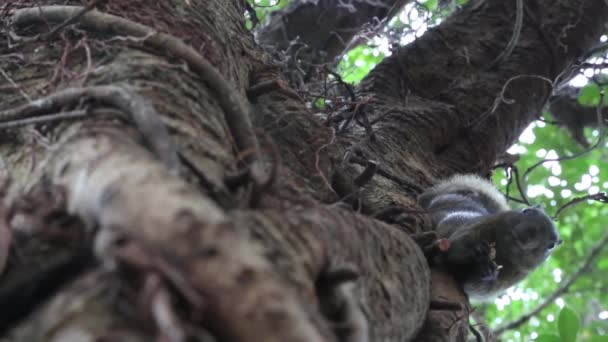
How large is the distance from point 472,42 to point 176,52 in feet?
7.75

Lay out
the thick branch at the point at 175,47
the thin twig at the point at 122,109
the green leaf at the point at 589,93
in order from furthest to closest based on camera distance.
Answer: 1. the green leaf at the point at 589,93
2. the thick branch at the point at 175,47
3. the thin twig at the point at 122,109

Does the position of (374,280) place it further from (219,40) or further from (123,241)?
(219,40)

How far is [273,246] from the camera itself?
115 centimetres

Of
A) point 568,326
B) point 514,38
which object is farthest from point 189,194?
point 514,38

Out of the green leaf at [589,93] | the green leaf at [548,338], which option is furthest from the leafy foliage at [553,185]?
the green leaf at [548,338]

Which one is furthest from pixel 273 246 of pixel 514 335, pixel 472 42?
pixel 514 335

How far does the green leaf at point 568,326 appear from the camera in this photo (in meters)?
2.71

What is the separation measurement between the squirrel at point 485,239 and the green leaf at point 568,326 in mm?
268

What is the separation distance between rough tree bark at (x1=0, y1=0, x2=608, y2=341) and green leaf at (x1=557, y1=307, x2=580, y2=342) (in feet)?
2.12

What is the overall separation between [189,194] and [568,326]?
2.09 meters

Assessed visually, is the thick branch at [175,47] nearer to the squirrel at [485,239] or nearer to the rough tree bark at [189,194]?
the rough tree bark at [189,194]

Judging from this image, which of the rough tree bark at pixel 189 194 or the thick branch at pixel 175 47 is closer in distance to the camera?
the rough tree bark at pixel 189 194

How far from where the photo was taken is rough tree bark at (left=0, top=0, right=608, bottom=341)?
913 mm

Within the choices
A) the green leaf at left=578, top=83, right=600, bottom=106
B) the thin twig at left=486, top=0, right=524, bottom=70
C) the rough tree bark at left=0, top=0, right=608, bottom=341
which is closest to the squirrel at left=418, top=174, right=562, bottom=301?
the rough tree bark at left=0, top=0, right=608, bottom=341
